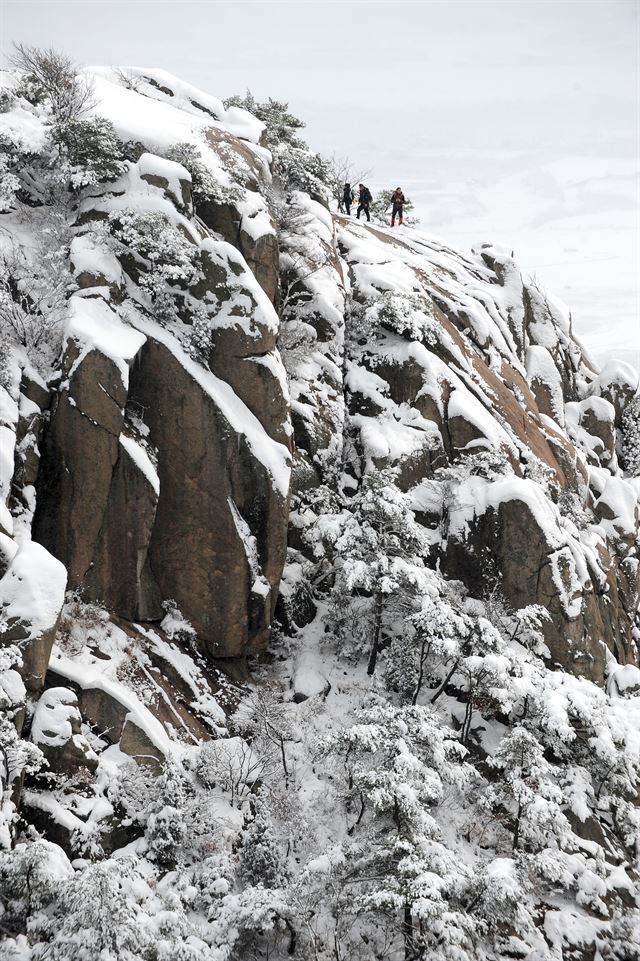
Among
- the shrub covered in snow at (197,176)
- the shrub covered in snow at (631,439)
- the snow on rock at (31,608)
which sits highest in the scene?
the shrub covered in snow at (197,176)

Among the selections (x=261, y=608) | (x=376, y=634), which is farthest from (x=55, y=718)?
(x=376, y=634)

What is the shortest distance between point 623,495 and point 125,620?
2747 centimetres

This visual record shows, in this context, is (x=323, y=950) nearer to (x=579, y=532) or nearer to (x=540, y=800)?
(x=540, y=800)

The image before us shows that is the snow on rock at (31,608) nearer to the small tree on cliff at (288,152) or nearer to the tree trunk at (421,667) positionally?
the tree trunk at (421,667)

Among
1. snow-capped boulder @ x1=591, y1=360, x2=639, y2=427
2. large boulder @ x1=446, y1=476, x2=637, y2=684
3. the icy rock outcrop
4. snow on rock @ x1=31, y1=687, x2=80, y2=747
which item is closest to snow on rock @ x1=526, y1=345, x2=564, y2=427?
snow-capped boulder @ x1=591, y1=360, x2=639, y2=427

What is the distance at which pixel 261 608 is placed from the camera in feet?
72.4

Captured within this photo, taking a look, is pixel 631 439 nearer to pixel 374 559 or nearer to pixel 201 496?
pixel 374 559

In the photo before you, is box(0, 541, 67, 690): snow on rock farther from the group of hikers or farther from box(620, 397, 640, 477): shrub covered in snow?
the group of hikers

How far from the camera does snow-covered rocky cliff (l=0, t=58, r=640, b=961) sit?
15164mm

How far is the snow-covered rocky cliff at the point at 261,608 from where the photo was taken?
1516 centimetres

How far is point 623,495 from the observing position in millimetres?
33906

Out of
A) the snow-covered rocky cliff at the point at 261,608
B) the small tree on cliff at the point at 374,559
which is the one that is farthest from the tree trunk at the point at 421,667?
the small tree on cliff at the point at 374,559

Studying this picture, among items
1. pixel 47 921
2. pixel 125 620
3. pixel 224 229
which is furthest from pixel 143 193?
pixel 47 921

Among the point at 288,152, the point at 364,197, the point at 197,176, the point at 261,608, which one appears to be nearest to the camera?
the point at 261,608
